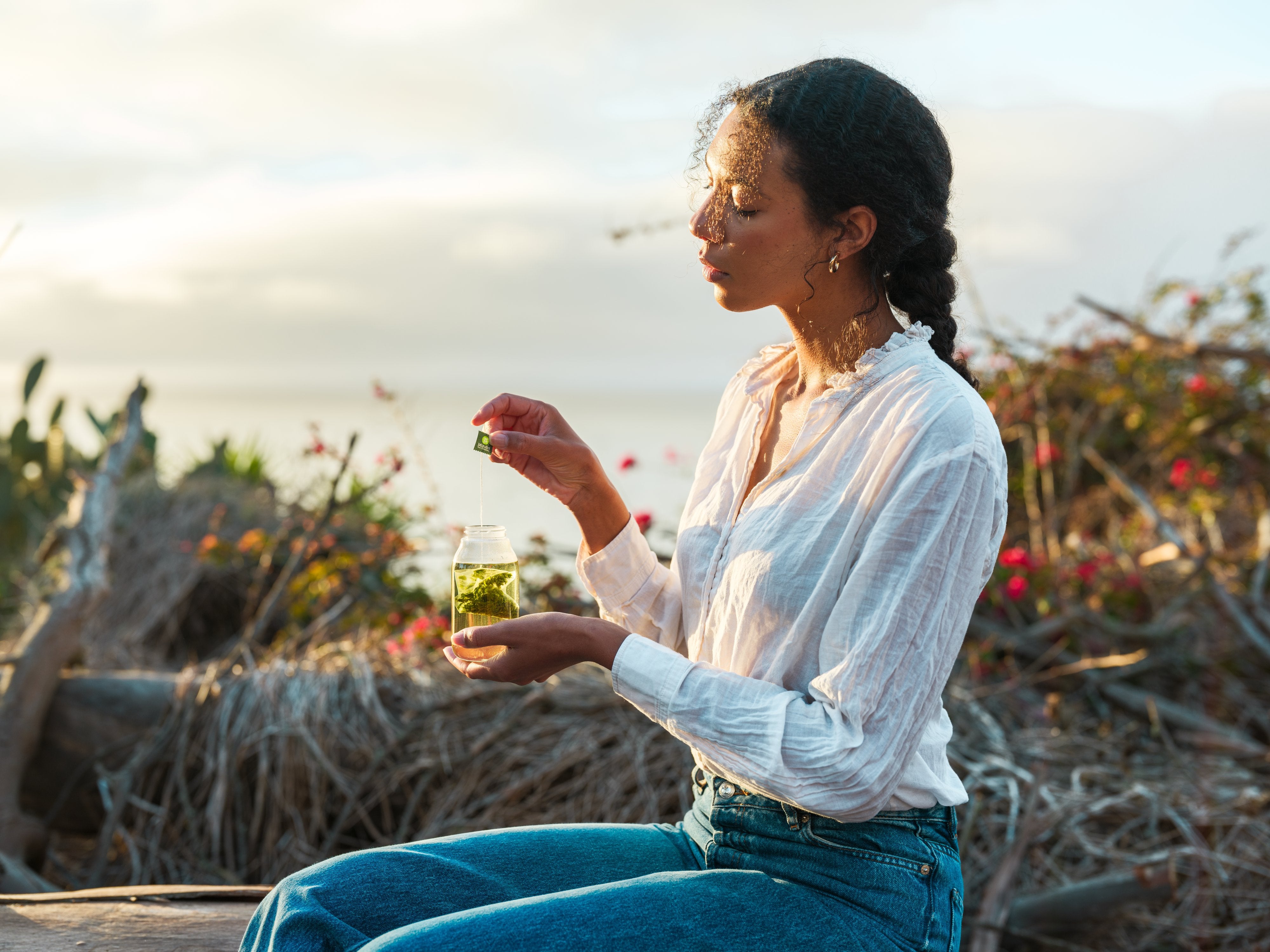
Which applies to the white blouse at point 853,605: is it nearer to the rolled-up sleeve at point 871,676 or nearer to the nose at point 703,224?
the rolled-up sleeve at point 871,676

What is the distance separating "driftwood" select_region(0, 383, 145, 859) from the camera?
11.3 ft

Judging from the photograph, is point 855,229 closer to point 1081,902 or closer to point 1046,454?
point 1081,902

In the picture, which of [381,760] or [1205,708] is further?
[1205,708]

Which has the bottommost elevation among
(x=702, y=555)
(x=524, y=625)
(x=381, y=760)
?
(x=381, y=760)

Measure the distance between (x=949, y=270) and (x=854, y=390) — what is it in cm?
34

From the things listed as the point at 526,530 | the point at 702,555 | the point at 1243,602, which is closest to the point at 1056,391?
the point at 1243,602

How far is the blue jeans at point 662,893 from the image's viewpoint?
1430 mm

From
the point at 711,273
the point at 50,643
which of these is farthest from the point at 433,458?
the point at 711,273

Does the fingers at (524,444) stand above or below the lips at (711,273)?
below

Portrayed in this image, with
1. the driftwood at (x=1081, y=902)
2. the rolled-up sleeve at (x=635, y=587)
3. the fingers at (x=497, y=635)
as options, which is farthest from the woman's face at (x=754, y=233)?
the driftwood at (x=1081, y=902)

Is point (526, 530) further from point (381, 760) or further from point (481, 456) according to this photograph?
point (481, 456)

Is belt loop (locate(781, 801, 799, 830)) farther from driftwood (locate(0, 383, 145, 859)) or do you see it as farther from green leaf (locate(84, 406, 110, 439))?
green leaf (locate(84, 406, 110, 439))

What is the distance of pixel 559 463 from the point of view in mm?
1965

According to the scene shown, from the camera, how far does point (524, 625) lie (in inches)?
60.9
